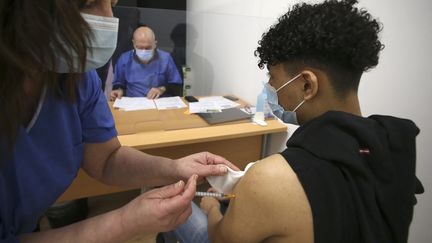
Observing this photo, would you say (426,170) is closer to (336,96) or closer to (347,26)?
(336,96)

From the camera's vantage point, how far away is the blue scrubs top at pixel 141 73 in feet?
7.73

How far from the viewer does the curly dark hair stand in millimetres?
727

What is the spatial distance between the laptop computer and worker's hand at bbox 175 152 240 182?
0.98m

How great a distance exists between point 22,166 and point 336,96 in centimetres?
81

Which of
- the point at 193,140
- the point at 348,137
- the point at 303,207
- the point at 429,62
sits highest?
the point at 429,62

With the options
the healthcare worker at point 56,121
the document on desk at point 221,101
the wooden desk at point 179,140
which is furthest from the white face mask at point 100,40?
the document on desk at point 221,101

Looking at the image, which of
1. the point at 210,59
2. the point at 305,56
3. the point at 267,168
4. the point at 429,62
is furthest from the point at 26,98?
the point at 210,59

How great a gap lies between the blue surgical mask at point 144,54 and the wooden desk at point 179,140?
0.58 metres

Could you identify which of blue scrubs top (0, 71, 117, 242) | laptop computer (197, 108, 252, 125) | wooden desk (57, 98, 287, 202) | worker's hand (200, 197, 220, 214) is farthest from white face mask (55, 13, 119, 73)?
laptop computer (197, 108, 252, 125)

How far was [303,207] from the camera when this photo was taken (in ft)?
2.04

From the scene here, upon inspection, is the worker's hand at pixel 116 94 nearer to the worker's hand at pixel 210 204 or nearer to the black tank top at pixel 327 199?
the worker's hand at pixel 210 204

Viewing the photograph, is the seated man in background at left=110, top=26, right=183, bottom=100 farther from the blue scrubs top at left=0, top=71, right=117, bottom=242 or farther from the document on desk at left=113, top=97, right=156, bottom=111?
the blue scrubs top at left=0, top=71, right=117, bottom=242

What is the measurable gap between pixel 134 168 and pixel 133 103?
1425 mm

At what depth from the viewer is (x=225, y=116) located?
2047 mm
